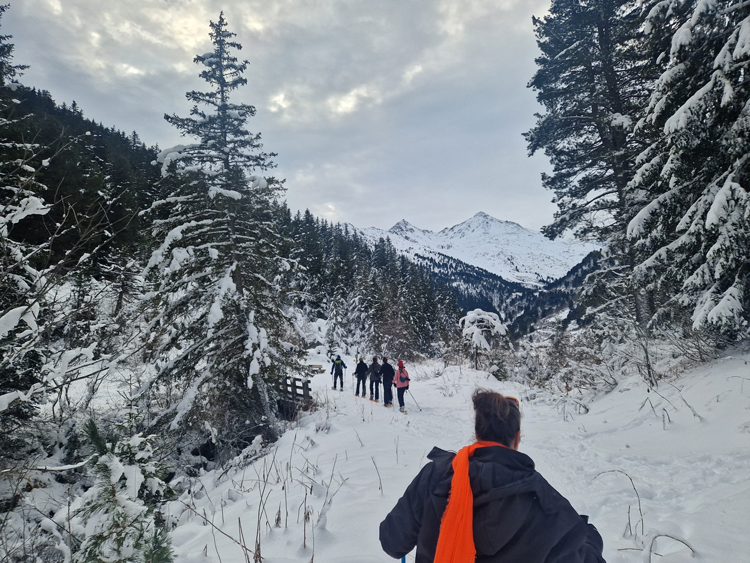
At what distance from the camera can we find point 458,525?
1669 mm

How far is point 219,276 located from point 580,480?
943 cm

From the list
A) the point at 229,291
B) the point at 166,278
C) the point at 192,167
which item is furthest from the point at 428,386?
the point at 192,167

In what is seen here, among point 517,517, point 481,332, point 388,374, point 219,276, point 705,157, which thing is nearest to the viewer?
point 517,517

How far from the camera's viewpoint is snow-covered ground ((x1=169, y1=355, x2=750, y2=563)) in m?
3.06

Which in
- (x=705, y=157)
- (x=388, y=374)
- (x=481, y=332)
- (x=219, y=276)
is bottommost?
(x=388, y=374)

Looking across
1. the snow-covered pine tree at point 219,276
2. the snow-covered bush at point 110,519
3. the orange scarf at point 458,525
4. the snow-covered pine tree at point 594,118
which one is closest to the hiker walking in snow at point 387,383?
the snow-covered pine tree at point 219,276

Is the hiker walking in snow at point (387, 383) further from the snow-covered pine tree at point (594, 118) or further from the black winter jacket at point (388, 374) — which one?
the snow-covered pine tree at point (594, 118)

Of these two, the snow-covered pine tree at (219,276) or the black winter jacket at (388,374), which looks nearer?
the snow-covered pine tree at (219,276)

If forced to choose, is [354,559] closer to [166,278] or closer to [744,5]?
[166,278]

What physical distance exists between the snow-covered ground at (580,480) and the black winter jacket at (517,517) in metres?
1.47

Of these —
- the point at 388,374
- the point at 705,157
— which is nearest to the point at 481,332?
the point at 388,374

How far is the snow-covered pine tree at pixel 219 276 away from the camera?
9086 mm

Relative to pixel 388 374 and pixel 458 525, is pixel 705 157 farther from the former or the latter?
pixel 388 374

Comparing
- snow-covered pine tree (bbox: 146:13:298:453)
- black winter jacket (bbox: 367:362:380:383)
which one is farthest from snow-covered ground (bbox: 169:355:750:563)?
black winter jacket (bbox: 367:362:380:383)
